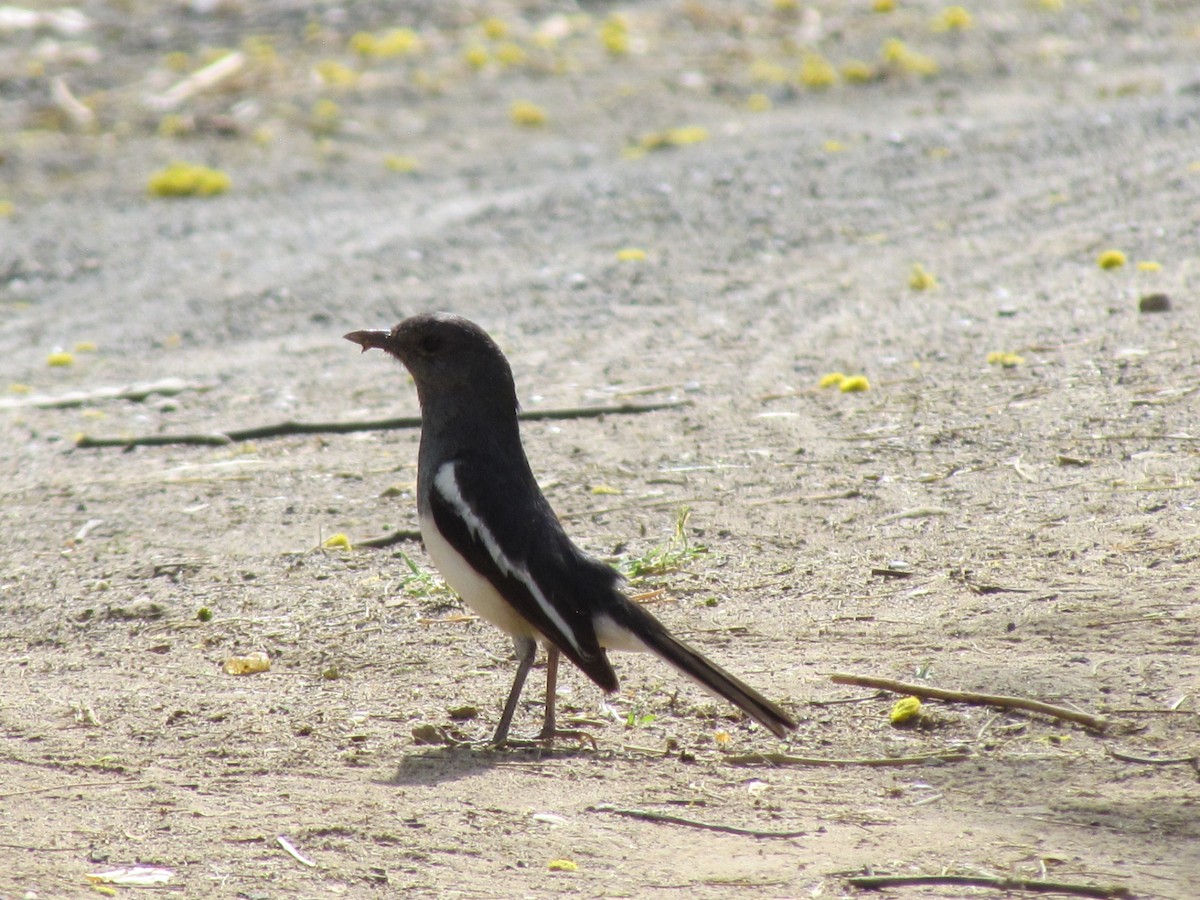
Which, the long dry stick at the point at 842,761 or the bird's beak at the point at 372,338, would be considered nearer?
the long dry stick at the point at 842,761

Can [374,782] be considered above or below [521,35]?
below

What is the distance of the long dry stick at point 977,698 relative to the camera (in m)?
4.38

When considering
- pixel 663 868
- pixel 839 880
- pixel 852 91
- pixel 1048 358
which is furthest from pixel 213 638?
pixel 852 91

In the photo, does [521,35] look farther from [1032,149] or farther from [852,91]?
[1032,149]

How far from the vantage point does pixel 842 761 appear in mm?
4387

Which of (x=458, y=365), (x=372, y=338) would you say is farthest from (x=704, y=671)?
(x=372, y=338)

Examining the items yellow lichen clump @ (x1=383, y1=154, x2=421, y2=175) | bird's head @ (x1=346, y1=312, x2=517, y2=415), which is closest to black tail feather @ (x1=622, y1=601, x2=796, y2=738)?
bird's head @ (x1=346, y1=312, x2=517, y2=415)

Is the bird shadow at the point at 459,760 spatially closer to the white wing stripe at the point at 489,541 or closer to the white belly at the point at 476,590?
the white wing stripe at the point at 489,541

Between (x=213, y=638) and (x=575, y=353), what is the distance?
3474 mm

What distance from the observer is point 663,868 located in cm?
379

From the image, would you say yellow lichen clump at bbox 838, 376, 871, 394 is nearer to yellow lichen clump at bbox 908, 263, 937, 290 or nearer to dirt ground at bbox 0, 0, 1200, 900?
dirt ground at bbox 0, 0, 1200, 900

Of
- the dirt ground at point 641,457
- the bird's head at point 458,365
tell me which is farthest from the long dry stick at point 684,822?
the bird's head at point 458,365

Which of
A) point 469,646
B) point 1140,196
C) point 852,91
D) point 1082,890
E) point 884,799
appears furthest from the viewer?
point 852,91

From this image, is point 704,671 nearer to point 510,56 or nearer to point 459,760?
point 459,760
